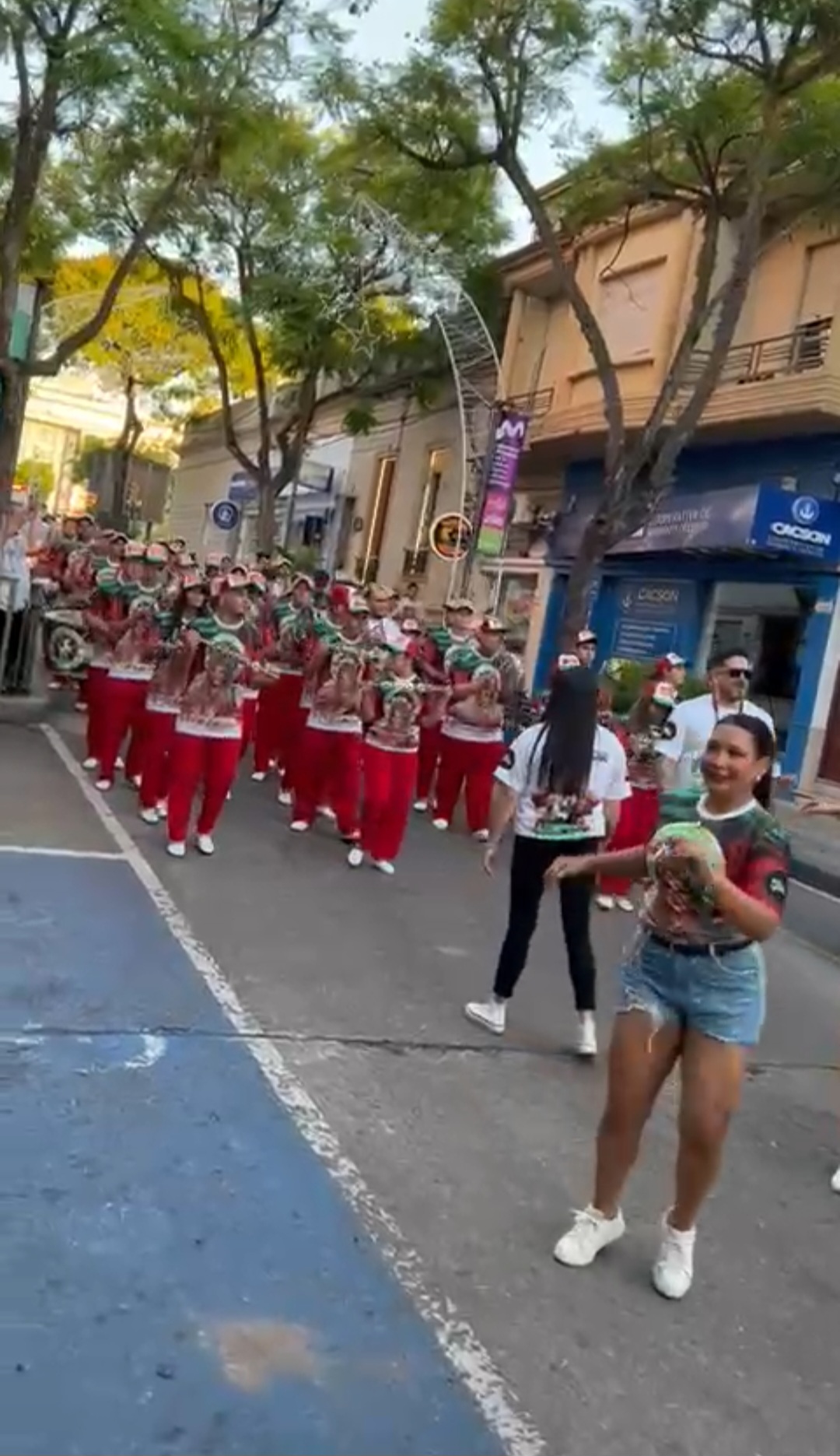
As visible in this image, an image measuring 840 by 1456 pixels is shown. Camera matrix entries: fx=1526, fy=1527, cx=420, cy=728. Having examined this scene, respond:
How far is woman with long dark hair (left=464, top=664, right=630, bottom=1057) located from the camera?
6.14m

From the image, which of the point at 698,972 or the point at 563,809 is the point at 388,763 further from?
the point at 698,972

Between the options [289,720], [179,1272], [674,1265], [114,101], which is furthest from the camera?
[114,101]

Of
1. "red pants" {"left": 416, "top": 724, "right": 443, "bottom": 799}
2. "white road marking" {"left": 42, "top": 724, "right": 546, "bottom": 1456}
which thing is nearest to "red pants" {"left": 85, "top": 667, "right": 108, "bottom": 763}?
"red pants" {"left": 416, "top": 724, "right": 443, "bottom": 799}

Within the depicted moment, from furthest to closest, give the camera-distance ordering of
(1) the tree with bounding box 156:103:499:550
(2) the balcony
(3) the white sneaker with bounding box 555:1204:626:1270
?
(1) the tree with bounding box 156:103:499:550
(2) the balcony
(3) the white sneaker with bounding box 555:1204:626:1270

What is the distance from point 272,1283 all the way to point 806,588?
17.2 metres

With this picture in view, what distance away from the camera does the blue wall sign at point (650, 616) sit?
22.5 m

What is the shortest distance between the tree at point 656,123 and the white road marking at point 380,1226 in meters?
10.4

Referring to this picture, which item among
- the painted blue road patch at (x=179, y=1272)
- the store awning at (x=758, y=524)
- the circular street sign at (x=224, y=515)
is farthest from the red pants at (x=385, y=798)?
the circular street sign at (x=224, y=515)

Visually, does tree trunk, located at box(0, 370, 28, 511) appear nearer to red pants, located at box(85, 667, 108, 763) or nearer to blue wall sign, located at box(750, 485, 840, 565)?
red pants, located at box(85, 667, 108, 763)

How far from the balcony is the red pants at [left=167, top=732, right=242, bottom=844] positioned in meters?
11.2

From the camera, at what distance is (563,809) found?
6172mm

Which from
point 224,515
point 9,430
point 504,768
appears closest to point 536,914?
point 504,768

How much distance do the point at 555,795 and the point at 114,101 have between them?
1038cm

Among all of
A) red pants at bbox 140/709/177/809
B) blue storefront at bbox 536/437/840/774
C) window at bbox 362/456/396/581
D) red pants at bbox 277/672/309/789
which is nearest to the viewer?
red pants at bbox 140/709/177/809
